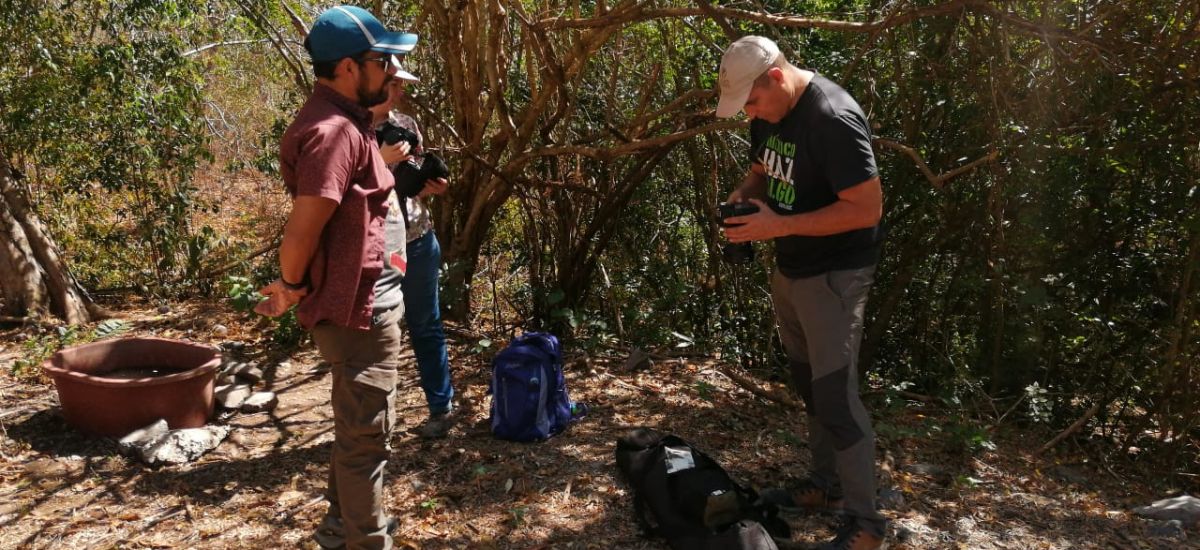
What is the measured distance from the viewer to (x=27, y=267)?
547 centimetres

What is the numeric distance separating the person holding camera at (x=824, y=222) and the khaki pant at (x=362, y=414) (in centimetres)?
115

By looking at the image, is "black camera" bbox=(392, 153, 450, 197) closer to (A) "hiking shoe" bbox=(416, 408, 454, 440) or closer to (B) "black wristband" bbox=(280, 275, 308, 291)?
(B) "black wristband" bbox=(280, 275, 308, 291)

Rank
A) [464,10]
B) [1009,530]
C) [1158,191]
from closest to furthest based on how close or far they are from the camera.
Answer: [1009,530] → [1158,191] → [464,10]

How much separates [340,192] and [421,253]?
1294 millimetres

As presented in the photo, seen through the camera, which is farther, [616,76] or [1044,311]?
[616,76]

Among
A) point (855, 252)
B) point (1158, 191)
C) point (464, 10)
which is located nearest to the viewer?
point (855, 252)

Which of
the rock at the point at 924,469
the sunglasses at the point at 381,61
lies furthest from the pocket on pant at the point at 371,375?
the rock at the point at 924,469

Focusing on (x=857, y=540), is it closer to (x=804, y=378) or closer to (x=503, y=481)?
(x=804, y=378)

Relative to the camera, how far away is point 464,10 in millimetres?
4844

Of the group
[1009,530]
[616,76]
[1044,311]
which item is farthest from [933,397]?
[616,76]

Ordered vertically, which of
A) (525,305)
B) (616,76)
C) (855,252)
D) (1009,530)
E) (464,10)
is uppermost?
(464,10)

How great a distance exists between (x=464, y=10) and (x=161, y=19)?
6.87ft

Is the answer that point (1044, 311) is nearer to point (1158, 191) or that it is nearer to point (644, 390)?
point (1158, 191)

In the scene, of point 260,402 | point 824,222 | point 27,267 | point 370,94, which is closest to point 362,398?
point 370,94
